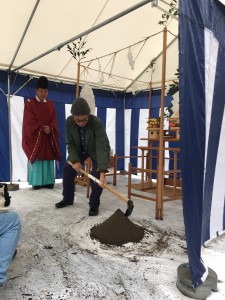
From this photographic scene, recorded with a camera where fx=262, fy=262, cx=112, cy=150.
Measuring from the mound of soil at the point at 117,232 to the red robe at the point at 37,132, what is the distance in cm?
211

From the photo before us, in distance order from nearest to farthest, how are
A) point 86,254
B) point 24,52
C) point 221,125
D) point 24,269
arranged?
point 24,269 < point 221,125 < point 86,254 < point 24,52

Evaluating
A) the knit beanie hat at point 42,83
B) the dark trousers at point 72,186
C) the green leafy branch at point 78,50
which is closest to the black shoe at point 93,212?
the dark trousers at point 72,186

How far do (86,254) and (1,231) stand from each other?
2.68ft

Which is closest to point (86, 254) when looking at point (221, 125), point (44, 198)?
point (221, 125)

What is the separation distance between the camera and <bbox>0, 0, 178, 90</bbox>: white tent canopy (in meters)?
3.52

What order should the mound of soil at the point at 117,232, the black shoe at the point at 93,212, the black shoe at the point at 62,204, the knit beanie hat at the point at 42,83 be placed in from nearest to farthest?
the mound of soil at the point at 117,232 < the black shoe at the point at 93,212 < the black shoe at the point at 62,204 < the knit beanie hat at the point at 42,83

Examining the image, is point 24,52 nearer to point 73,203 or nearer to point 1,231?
point 73,203

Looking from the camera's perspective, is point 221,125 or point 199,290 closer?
point 199,290

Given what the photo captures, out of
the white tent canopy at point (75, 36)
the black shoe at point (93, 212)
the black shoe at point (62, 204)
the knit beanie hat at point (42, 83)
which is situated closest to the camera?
the black shoe at point (93, 212)

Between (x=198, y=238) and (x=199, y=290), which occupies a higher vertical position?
(x=198, y=238)

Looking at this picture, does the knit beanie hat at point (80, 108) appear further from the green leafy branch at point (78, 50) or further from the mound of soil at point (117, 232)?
the green leafy branch at point (78, 50)

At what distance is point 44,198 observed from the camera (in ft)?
12.2

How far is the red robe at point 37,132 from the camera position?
4.09 meters

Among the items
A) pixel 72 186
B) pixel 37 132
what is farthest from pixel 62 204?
pixel 37 132
